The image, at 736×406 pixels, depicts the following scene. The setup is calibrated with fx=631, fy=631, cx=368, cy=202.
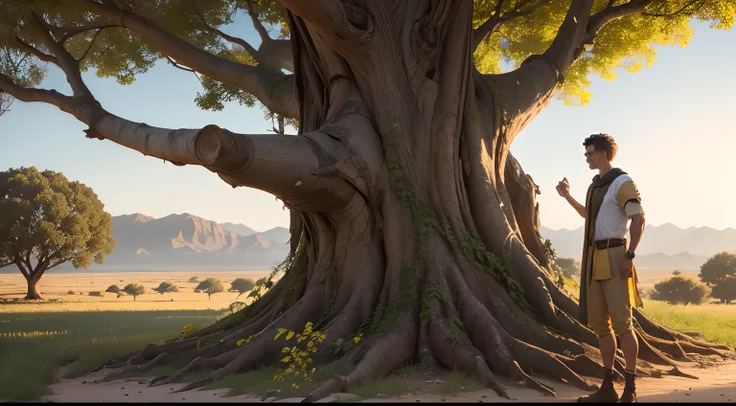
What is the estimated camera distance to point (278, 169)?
641 centimetres

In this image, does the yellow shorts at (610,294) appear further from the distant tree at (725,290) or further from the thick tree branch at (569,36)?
the distant tree at (725,290)

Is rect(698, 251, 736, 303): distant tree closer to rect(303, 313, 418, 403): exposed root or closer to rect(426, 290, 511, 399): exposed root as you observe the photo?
rect(426, 290, 511, 399): exposed root

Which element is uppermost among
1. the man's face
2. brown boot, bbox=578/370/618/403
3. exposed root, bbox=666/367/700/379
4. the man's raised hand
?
the man's face

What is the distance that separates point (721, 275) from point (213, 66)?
22571 millimetres

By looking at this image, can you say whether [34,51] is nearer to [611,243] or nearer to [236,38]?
[236,38]

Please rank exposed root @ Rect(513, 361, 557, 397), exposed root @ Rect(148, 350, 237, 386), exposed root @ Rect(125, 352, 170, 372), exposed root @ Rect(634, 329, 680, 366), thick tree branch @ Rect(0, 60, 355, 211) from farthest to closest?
exposed root @ Rect(125, 352, 170, 372) < exposed root @ Rect(634, 329, 680, 366) < exposed root @ Rect(148, 350, 237, 386) < thick tree branch @ Rect(0, 60, 355, 211) < exposed root @ Rect(513, 361, 557, 397)

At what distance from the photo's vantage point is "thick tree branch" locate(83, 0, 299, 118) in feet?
35.5

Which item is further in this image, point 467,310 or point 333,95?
point 333,95

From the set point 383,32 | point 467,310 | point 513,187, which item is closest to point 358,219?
point 467,310

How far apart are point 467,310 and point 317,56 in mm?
4142

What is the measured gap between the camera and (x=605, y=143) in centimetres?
533

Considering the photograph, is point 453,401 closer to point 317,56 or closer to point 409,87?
point 409,87

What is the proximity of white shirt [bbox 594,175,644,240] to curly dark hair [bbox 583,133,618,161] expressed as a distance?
0.30 meters

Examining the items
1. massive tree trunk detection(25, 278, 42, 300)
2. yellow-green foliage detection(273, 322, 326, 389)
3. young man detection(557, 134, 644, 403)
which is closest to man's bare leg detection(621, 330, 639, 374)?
young man detection(557, 134, 644, 403)
